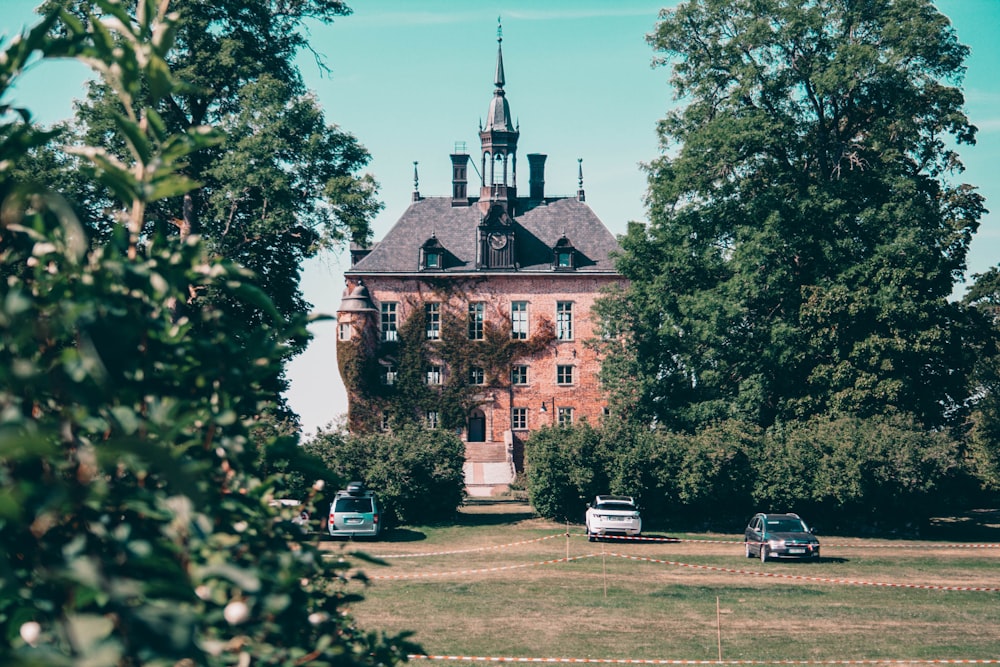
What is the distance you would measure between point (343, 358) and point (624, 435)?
83.3 ft

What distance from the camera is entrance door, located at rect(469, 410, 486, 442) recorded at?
65125mm

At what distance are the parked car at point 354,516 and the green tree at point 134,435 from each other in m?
30.0

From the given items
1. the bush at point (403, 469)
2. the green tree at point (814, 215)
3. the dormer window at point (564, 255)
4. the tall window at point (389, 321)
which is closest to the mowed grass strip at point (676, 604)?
the bush at point (403, 469)

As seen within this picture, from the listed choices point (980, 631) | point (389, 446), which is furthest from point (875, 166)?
point (980, 631)

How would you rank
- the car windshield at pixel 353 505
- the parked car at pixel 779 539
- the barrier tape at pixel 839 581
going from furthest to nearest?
the car windshield at pixel 353 505 < the parked car at pixel 779 539 < the barrier tape at pixel 839 581

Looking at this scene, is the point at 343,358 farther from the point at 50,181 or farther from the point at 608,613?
the point at 608,613

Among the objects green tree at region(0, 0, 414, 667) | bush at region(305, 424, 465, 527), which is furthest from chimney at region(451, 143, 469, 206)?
green tree at region(0, 0, 414, 667)

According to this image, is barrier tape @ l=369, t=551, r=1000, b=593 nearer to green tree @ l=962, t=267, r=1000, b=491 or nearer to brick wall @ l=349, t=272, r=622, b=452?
green tree @ l=962, t=267, r=1000, b=491

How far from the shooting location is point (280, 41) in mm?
39875

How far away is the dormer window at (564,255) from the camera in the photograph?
6569 centimetres

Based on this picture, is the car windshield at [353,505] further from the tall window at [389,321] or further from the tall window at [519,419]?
the tall window at [519,419]

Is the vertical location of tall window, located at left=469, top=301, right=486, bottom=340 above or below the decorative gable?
below

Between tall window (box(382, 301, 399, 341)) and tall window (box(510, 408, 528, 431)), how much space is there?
861cm

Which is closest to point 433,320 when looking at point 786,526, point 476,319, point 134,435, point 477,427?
point 476,319
